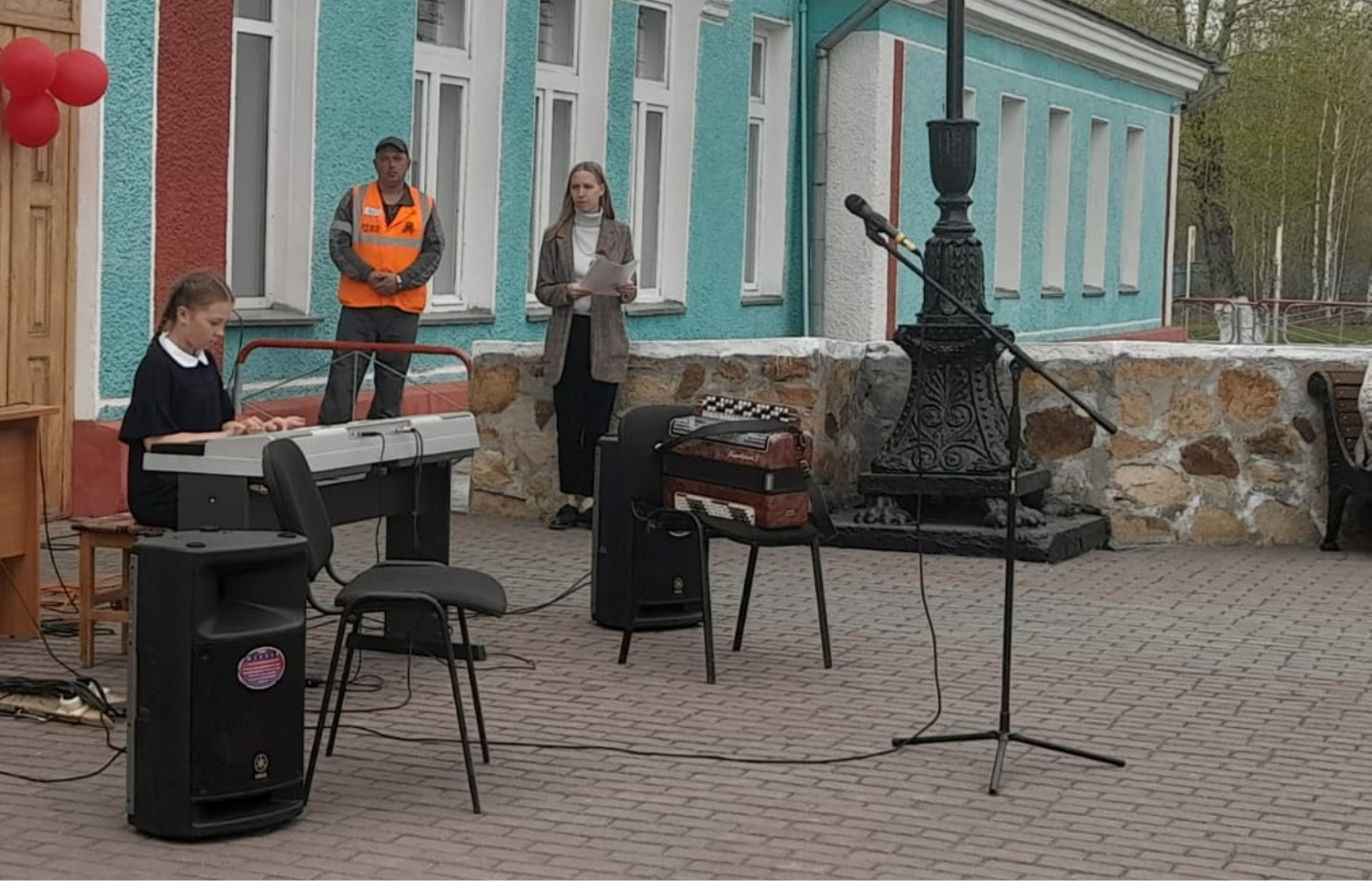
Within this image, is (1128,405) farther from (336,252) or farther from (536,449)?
(336,252)

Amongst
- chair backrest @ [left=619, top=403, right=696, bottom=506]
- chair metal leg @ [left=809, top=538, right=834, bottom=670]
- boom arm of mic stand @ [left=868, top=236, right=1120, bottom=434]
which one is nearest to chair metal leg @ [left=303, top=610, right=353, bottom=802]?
boom arm of mic stand @ [left=868, top=236, right=1120, bottom=434]

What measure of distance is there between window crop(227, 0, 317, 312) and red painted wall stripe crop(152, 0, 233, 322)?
1.87 ft

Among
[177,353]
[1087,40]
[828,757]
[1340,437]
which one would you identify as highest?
[1087,40]

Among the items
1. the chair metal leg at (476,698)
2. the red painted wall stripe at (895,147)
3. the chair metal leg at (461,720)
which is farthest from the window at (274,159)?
the red painted wall stripe at (895,147)

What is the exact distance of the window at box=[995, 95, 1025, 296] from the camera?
24.6 metres

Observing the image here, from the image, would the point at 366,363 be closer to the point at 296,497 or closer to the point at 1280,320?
→ the point at 296,497

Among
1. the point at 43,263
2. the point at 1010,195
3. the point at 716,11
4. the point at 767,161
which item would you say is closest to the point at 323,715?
the point at 43,263

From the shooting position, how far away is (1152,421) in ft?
40.8

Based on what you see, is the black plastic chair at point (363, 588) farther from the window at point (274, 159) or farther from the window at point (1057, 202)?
the window at point (1057, 202)

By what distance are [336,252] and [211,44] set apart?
131 cm

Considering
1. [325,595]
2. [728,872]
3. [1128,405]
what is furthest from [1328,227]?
[728,872]

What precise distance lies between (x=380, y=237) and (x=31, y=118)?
2.16 meters

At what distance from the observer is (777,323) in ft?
67.7

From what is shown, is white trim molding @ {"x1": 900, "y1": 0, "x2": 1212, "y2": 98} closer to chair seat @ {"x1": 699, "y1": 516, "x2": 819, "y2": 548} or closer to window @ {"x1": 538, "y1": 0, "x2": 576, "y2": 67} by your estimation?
window @ {"x1": 538, "y1": 0, "x2": 576, "y2": 67}
